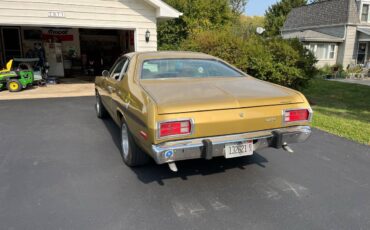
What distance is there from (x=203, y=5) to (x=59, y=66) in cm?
1147

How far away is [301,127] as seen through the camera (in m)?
3.66

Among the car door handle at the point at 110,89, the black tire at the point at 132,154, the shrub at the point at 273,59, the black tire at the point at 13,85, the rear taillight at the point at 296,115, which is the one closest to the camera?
the rear taillight at the point at 296,115

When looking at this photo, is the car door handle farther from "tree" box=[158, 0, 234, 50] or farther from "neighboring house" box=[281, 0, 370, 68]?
"neighboring house" box=[281, 0, 370, 68]

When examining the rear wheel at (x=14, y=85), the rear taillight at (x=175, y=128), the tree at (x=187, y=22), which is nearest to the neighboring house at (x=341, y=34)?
the tree at (x=187, y=22)

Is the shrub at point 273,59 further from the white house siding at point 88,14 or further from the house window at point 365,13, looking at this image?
the house window at point 365,13

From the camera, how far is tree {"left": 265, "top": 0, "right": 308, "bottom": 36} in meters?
34.6

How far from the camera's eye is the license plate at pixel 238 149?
332cm

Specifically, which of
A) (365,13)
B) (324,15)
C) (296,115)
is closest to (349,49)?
(365,13)

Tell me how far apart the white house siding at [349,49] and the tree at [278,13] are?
11.7 meters

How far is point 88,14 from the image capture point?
33.9 feet

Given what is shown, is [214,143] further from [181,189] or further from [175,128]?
[181,189]

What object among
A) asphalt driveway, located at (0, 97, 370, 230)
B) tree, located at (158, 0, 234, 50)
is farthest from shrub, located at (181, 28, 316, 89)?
tree, located at (158, 0, 234, 50)

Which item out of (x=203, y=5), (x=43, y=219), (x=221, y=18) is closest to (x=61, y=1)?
(x=43, y=219)

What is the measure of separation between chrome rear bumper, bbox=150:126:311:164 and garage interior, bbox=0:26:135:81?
12.1 m
